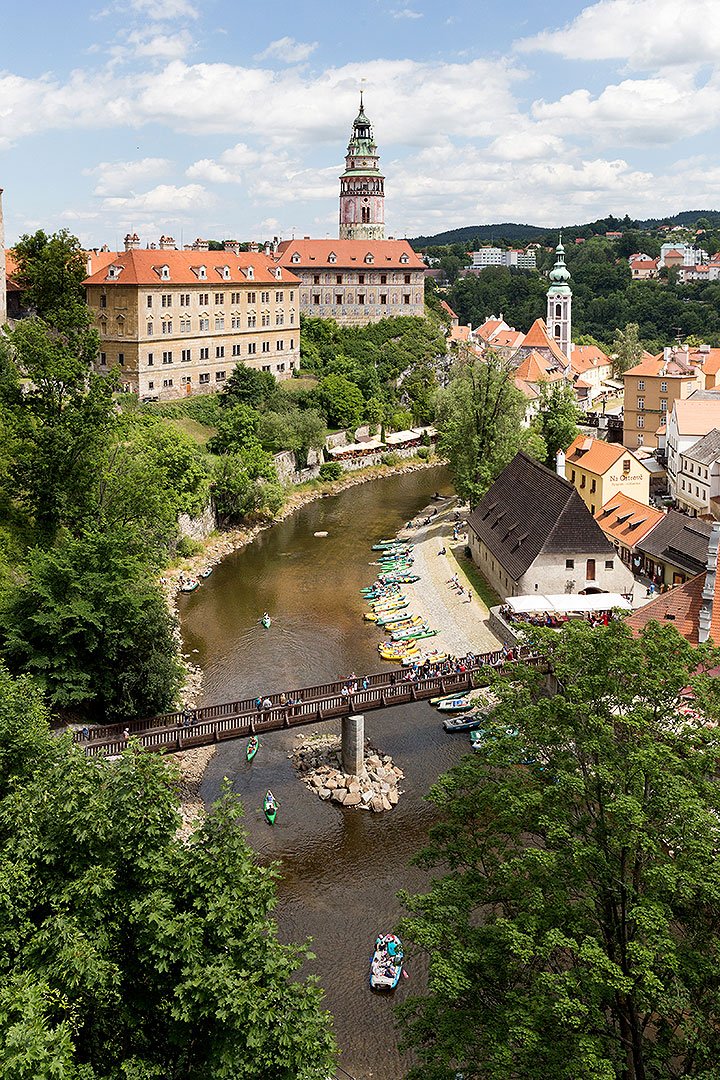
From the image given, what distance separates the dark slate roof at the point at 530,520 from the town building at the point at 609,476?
3.29 m

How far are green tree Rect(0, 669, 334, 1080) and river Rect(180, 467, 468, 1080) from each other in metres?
7.02

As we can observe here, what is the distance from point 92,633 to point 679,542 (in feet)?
80.7

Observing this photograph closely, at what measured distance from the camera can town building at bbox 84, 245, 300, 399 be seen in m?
60.6

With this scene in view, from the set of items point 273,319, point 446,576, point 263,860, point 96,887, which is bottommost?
point 263,860

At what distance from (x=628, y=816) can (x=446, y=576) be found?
102 feet

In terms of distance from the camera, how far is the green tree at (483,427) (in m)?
51.2

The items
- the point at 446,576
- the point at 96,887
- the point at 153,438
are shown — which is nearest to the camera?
the point at 96,887

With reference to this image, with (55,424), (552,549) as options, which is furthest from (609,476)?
(55,424)

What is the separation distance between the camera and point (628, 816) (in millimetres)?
12695

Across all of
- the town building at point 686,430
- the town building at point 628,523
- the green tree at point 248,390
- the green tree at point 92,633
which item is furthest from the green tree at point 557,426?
the green tree at point 92,633

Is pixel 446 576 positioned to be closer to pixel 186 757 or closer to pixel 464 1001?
pixel 186 757

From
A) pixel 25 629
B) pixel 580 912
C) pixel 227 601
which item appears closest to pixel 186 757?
pixel 25 629

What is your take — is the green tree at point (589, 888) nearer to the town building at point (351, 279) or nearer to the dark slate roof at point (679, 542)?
the dark slate roof at point (679, 542)

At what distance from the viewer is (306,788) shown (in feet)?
89.1
